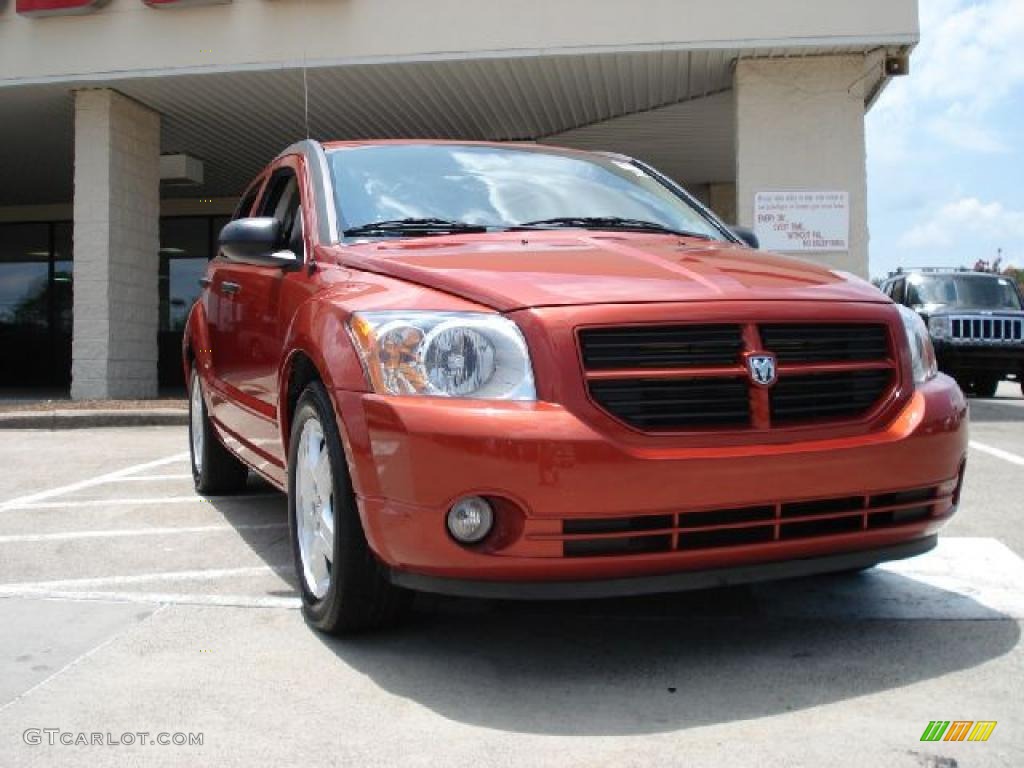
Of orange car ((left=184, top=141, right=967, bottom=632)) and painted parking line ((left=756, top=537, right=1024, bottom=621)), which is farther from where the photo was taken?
painted parking line ((left=756, top=537, right=1024, bottom=621))

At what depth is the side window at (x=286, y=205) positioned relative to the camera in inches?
154

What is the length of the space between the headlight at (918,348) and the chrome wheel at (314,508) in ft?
6.03

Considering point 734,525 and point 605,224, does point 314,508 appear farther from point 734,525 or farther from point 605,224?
point 605,224

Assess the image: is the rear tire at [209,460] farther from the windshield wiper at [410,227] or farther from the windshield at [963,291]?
the windshield at [963,291]

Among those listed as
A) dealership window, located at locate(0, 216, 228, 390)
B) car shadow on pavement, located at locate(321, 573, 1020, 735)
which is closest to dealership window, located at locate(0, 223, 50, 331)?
dealership window, located at locate(0, 216, 228, 390)

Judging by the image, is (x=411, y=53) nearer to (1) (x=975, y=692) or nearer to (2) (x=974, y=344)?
(2) (x=974, y=344)

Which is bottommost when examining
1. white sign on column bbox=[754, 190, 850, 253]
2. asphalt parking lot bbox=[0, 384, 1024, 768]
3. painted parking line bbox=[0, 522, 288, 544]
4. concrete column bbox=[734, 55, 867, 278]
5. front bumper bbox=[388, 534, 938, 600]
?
asphalt parking lot bbox=[0, 384, 1024, 768]

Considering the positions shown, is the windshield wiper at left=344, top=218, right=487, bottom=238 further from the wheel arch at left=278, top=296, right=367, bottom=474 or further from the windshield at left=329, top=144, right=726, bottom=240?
the wheel arch at left=278, top=296, right=367, bottom=474

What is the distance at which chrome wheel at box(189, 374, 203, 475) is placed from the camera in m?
5.72

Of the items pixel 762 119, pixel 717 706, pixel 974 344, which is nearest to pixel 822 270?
pixel 717 706

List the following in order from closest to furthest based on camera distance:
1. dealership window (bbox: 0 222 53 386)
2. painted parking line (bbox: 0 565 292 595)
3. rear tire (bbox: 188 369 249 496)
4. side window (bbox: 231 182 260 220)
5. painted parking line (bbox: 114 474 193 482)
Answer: painted parking line (bbox: 0 565 292 595) < side window (bbox: 231 182 260 220) < rear tire (bbox: 188 369 249 496) < painted parking line (bbox: 114 474 193 482) < dealership window (bbox: 0 222 53 386)

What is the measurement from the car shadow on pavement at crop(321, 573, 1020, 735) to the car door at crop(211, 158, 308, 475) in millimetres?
1072

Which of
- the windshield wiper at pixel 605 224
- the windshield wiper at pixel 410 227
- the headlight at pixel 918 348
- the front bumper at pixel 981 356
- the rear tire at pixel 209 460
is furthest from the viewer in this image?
the front bumper at pixel 981 356

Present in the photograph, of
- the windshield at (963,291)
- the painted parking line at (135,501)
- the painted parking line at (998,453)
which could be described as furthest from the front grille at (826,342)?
the windshield at (963,291)
